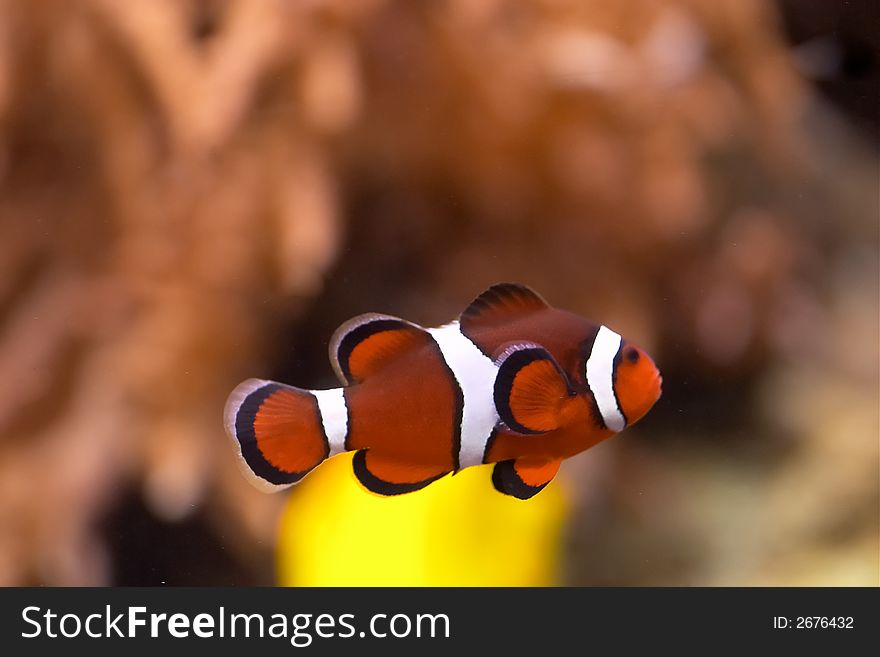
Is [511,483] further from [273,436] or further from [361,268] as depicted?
[361,268]

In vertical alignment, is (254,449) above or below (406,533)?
below

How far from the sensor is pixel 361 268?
1190mm

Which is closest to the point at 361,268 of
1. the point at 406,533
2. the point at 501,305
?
the point at 406,533

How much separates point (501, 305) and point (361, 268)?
0.70 m

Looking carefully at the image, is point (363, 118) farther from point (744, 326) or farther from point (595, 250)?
point (744, 326)

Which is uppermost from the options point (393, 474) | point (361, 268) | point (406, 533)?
point (361, 268)

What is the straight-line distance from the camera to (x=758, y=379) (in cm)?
148

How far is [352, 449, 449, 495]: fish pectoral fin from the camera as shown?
0.51m

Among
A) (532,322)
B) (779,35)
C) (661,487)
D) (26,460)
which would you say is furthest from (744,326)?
(26,460)

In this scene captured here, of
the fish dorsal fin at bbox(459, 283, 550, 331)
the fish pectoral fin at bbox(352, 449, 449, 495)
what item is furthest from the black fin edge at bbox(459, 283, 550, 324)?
the fish pectoral fin at bbox(352, 449, 449, 495)

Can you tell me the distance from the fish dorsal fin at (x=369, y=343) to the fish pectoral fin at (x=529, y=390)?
6cm

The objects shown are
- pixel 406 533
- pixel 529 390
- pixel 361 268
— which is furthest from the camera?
pixel 361 268
